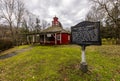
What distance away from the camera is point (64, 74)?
7.78 meters

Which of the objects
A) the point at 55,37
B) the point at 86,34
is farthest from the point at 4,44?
the point at 86,34

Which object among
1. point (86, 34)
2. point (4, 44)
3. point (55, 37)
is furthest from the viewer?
point (4, 44)

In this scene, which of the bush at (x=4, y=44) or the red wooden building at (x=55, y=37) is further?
the bush at (x=4, y=44)

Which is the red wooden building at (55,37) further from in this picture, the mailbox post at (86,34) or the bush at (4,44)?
the mailbox post at (86,34)

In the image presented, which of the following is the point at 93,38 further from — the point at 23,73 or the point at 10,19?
the point at 10,19

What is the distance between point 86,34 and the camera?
775 cm

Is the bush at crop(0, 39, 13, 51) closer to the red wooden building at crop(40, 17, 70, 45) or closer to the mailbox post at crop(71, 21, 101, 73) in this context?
the red wooden building at crop(40, 17, 70, 45)

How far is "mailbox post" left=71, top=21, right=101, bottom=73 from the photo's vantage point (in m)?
7.24

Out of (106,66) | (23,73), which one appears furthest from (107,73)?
(23,73)

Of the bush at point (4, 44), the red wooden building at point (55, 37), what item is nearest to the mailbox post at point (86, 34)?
the red wooden building at point (55, 37)

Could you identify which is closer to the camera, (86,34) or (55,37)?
(86,34)

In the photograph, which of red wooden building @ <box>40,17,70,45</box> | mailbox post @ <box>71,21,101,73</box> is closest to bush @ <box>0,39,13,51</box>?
red wooden building @ <box>40,17,70,45</box>

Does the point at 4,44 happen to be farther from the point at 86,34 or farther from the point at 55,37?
the point at 86,34

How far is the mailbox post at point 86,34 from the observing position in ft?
23.8
